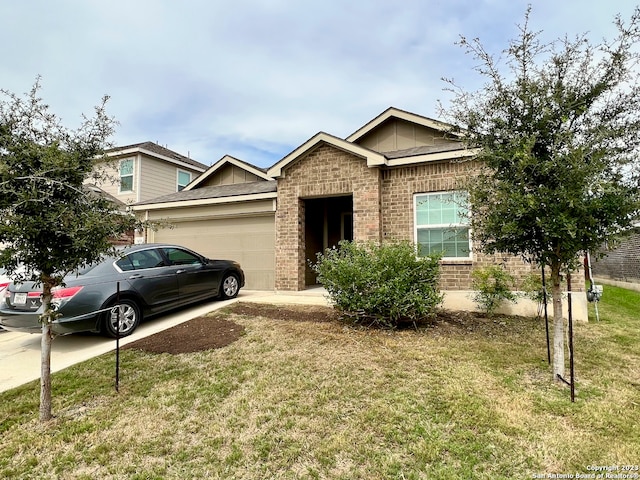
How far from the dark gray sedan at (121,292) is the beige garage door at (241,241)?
2.12 m

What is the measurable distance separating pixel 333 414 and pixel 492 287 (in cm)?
492

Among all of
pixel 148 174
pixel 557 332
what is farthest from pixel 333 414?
pixel 148 174

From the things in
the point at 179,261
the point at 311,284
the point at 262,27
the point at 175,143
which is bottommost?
the point at 311,284

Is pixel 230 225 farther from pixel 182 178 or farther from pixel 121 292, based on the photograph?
pixel 182 178

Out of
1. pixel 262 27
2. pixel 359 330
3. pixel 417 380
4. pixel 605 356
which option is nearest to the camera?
pixel 417 380

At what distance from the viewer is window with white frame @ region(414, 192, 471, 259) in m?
7.73

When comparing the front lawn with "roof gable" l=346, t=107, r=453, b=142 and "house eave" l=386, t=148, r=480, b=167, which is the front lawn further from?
"roof gable" l=346, t=107, r=453, b=142

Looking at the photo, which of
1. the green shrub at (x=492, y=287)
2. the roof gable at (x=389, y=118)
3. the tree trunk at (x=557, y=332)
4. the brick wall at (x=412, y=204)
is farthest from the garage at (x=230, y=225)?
the tree trunk at (x=557, y=332)

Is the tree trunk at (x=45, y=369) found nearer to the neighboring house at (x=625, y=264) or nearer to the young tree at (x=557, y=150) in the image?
the young tree at (x=557, y=150)

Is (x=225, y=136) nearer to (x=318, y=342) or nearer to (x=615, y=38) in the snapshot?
(x=318, y=342)

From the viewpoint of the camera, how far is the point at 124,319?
5.97 meters

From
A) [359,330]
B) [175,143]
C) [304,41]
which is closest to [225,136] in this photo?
[175,143]

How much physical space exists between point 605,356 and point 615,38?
3.81 m

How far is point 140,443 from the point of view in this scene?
2.82 metres
